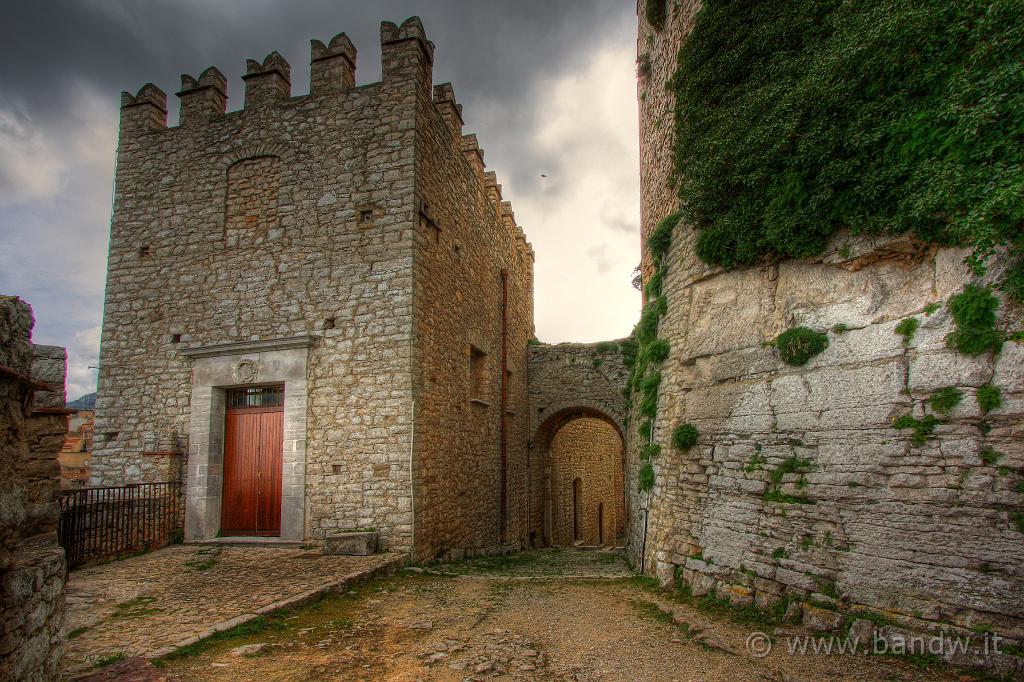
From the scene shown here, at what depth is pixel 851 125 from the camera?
5.08 m

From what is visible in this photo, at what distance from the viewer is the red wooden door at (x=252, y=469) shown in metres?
8.79

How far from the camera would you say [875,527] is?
15.0 feet

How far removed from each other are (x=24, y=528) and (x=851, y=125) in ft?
21.6

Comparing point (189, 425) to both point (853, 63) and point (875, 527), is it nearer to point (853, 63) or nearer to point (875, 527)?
point (875, 527)

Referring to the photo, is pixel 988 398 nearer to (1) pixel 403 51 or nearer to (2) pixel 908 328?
(2) pixel 908 328

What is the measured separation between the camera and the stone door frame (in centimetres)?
855

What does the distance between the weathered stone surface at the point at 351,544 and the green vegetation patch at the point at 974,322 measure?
686 cm

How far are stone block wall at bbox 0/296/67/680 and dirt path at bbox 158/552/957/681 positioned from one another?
1.27 meters

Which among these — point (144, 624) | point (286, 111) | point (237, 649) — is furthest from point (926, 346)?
point (286, 111)

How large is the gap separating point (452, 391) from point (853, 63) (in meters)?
7.21

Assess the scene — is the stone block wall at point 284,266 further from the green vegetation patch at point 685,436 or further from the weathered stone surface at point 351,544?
the green vegetation patch at point 685,436

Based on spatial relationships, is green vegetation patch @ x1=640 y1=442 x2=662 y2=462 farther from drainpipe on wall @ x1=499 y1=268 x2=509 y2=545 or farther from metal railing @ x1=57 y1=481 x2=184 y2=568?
metal railing @ x1=57 y1=481 x2=184 y2=568

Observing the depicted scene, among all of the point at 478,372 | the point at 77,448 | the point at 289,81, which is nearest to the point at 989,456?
the point at 478,372

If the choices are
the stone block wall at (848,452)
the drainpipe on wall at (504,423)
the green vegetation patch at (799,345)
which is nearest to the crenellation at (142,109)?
the drainpipe on wall at (504,423)
